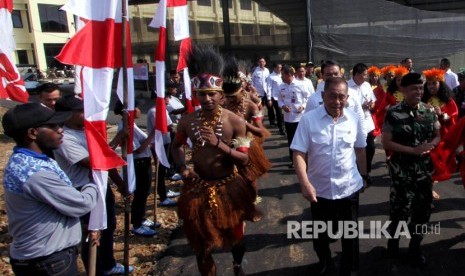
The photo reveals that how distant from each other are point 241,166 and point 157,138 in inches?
34.8

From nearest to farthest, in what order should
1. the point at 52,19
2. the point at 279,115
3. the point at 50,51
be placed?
the point at 279,115 < the point at 52,19 < the point at 50,51

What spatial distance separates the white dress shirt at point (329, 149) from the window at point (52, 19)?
4347 cm

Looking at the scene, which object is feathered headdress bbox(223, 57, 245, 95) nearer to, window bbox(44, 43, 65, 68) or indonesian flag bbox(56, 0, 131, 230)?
indonesian flag bbox(56, 0, 131, 230)

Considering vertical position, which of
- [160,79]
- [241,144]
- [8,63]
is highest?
[8,63]

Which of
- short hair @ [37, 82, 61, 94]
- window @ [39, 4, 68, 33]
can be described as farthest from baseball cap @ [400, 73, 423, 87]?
window @ [39, 4, 68, 33]

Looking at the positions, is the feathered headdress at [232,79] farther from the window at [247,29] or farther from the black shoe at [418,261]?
the window at [247,29]

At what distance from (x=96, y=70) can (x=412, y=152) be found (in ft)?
9.20

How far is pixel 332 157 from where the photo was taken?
11.0 feet

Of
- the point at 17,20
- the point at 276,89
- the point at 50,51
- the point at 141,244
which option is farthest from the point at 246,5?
the point at 17,20

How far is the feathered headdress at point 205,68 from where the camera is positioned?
3438 mm

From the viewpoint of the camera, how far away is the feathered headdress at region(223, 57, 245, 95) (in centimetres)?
484

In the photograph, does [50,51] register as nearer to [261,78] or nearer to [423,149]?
[261,78]

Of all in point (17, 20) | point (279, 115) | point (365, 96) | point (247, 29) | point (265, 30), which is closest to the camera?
point (365, 96)

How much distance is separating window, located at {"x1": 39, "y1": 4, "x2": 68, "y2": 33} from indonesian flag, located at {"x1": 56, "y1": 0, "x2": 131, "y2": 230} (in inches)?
1688
